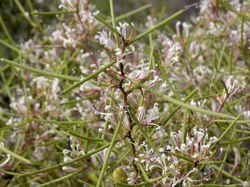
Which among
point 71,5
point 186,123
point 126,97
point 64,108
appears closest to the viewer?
point 126,97

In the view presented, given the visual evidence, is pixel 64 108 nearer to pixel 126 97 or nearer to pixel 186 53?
pixel 186 53

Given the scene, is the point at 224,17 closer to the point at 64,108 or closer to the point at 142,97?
the point at 64,108

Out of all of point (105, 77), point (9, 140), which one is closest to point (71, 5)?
point (105, 77)

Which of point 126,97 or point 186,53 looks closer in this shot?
point 126,97

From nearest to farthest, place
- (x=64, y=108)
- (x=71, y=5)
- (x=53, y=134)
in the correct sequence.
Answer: (x=71, y=5) → (x=53, y=134) → (x=64, y=108)

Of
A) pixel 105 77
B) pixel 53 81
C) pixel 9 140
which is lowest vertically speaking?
pixel 9 140

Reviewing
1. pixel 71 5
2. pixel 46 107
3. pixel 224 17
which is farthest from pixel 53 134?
pixel 224 17

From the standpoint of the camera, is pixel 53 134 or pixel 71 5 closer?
pixel 71 5

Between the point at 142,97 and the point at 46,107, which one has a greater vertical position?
the point at 142,97

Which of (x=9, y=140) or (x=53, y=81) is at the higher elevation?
(x=53, y=81)
